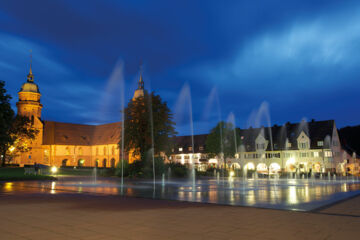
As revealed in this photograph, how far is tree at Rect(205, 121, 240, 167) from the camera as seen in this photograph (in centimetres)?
7006

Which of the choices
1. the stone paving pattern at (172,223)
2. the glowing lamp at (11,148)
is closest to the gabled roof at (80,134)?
the glowing lamp at (11,148)

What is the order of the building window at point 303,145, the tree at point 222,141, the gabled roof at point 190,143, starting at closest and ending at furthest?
the tree at point 222,141, the building window at point 303,145, the gabled roof at point 190,143

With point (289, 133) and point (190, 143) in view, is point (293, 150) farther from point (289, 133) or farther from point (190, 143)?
point (190, 143)

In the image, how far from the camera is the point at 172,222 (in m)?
9.36

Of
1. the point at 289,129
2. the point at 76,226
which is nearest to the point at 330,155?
the point at 289,129

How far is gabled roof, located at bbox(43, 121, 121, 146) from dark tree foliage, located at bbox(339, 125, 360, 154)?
69690 mm

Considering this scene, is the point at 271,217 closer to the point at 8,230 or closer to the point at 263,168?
the point at 8,230

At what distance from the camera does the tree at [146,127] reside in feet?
146

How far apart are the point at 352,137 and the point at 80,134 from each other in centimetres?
8725

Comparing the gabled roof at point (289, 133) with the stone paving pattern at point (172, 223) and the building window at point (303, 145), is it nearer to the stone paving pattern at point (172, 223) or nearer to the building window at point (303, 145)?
the building window at point (303, 145)

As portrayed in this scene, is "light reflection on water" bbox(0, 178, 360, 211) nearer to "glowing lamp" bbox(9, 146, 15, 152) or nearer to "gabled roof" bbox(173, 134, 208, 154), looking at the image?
"glowing lamp" bbox(9, 146, 15, 152)

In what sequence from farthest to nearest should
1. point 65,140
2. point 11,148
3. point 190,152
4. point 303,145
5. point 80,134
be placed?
point 80,134
point 65,140
point 190,152
point 303,145
point 11,148

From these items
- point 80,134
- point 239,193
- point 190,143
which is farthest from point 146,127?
point 80,134

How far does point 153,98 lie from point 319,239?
40.6 m
